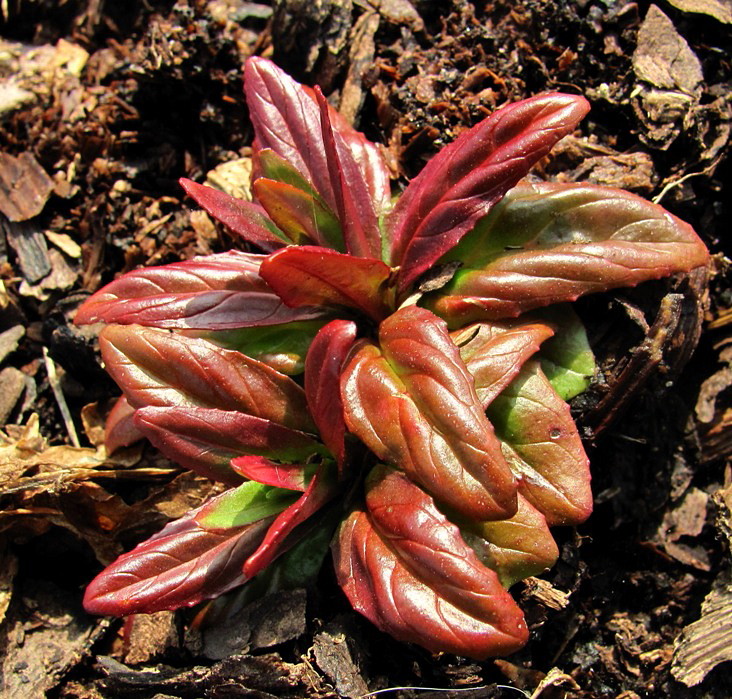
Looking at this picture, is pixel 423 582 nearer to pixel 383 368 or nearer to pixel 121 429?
pixel 383 368

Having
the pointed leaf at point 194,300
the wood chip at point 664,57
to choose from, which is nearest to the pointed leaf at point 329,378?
the pointed leaf at point 194,300

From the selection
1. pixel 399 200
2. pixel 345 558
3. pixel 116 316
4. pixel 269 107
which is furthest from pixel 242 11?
pixel 345 558

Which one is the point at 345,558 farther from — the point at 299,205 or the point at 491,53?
the point at 491,53

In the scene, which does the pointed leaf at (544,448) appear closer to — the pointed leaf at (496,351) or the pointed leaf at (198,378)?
the pointed leaf at (496,351)

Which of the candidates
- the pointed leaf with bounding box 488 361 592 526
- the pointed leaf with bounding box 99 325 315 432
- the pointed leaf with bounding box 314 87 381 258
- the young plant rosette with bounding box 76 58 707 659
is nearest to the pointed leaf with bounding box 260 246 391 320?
the young plant rosette with bounding box 76 58 707 659

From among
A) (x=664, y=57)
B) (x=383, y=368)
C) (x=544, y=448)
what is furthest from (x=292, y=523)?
(x=664, y=57)
